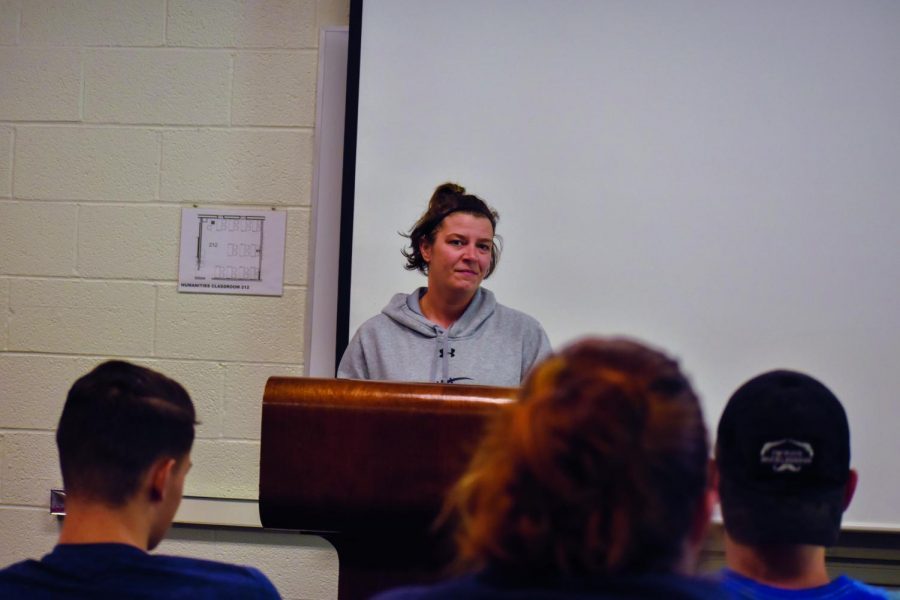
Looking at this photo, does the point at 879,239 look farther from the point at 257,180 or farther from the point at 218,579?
the point at 218,579

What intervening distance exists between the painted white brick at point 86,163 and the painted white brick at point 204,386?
0.52m

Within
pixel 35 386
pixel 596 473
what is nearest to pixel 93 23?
pixel 35 386

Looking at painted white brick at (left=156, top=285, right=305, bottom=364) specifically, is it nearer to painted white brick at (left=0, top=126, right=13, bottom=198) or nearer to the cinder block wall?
the cinder block wall

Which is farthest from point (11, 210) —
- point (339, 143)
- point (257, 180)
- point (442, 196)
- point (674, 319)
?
point (674, 319)

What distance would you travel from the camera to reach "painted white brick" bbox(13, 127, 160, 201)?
111 inches

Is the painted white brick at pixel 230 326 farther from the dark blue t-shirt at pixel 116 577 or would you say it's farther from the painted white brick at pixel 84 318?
the dark blue t-shirt at pixel 116 577

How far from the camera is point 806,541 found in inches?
40.9

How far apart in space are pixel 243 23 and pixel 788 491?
2268mm

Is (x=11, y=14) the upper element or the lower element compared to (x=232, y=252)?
upper

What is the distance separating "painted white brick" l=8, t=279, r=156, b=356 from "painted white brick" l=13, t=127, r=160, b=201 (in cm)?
28

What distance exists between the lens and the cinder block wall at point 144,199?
2744 mm

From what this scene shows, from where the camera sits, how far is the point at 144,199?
9.21ft

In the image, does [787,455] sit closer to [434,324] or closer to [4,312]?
[434,324]

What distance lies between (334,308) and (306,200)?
1.09 ft
